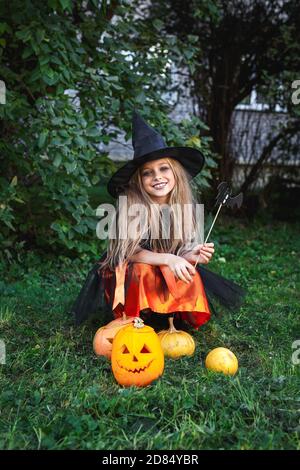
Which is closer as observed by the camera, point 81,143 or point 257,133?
point 81,143

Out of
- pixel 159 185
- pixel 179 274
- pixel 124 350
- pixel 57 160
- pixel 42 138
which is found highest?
pixel 42 138

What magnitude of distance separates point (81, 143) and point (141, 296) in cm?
152

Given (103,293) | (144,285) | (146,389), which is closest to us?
(146,389)

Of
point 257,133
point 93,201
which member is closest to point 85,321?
point 93,201

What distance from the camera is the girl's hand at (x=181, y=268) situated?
2.97 m

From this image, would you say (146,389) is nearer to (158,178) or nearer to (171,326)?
(171,326)

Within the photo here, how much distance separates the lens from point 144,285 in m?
3.17

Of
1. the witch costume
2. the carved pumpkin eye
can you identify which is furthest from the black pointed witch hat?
the carved pumpkin eye

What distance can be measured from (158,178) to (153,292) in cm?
64

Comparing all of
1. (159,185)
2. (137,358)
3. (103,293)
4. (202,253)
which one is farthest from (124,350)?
(159,185)

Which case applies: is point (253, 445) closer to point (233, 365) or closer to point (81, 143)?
point (233, 365)

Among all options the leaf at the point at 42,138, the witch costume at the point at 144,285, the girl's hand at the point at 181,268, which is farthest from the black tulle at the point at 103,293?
the leaf at the point at 42,138

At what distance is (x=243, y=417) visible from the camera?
2.24 metres

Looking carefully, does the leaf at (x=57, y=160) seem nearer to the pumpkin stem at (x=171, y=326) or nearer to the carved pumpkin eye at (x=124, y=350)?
the pumpkin stem at (x=171, y=326)
